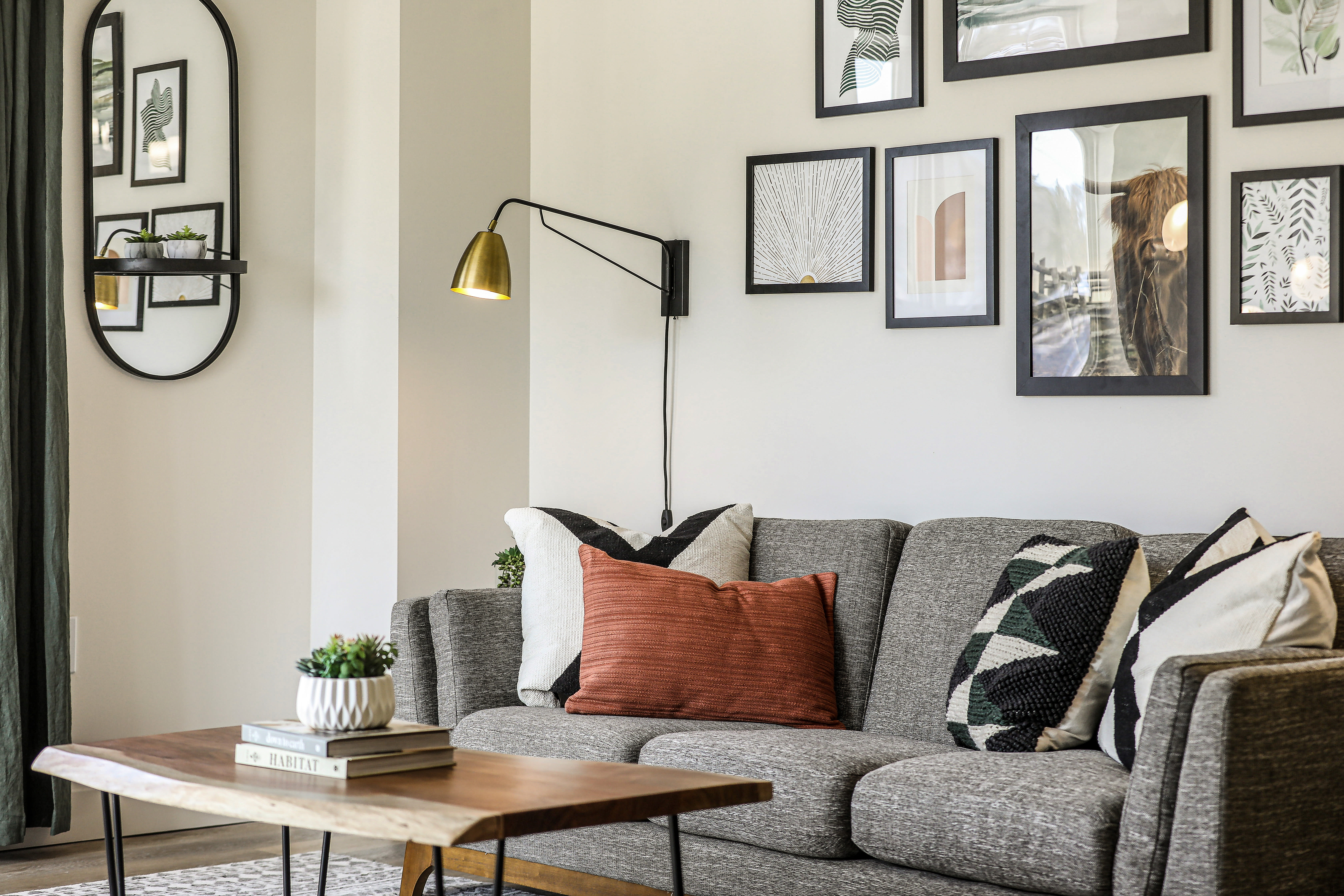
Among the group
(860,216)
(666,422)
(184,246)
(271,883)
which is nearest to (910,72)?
(860,216)

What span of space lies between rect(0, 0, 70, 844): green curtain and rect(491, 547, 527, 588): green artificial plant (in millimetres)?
1058

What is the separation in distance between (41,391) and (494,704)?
134cm

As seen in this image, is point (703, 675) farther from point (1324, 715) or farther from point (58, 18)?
point (58, 18)

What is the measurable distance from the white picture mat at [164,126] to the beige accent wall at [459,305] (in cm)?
59

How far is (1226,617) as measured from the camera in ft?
7.39

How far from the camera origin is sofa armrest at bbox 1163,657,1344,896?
186cm

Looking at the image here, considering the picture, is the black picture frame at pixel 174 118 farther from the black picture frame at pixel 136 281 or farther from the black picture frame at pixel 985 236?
the black picture frame at pixel 985 236

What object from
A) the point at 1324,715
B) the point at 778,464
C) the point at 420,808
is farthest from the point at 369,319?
the point at 1324,715

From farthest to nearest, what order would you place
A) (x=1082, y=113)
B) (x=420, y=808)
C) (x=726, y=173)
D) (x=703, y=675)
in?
(x=726, y=173) < (x=1082, y=113) < (x=703, y=675) < (x=420, y=808)

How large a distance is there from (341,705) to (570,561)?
3.98ft

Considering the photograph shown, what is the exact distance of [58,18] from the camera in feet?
10.8

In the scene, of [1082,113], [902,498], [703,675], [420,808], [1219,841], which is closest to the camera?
[420,808]

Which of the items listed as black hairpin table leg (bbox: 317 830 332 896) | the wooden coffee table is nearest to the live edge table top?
the wooden coffee table

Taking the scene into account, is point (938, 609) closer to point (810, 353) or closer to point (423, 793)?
point (810, 353)
